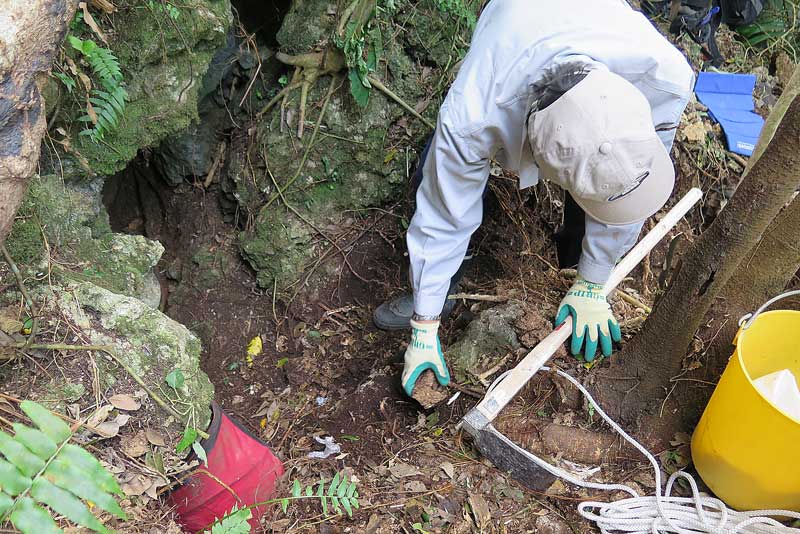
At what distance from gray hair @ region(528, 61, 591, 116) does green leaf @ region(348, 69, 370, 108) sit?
1.32 metres

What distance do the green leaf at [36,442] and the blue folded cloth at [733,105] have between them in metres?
4.05

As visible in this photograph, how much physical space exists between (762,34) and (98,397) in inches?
210

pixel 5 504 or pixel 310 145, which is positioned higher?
pixel 5 504

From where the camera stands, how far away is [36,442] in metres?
1.00

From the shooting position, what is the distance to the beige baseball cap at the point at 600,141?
1559 millimetres

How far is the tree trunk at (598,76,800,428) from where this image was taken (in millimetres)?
1546

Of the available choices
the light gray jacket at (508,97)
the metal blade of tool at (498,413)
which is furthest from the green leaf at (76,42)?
the metal blade of tool at (498,413)

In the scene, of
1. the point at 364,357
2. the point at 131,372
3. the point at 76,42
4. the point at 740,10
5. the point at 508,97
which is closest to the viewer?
the point at 131,372

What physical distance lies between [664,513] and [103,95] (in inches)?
102

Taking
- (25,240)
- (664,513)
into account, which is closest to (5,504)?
(25,240)

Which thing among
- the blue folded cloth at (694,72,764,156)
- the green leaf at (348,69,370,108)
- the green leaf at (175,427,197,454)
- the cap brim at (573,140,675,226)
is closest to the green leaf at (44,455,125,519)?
the green leaf at (175,427,197,454)

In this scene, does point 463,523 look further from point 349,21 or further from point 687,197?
point 349,21

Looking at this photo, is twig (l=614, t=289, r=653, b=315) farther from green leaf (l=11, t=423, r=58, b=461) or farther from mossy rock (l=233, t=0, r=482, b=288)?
green leaf (l=11, t=423, r=58, b=461)

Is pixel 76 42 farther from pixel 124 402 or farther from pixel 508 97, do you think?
pixel 508 97
